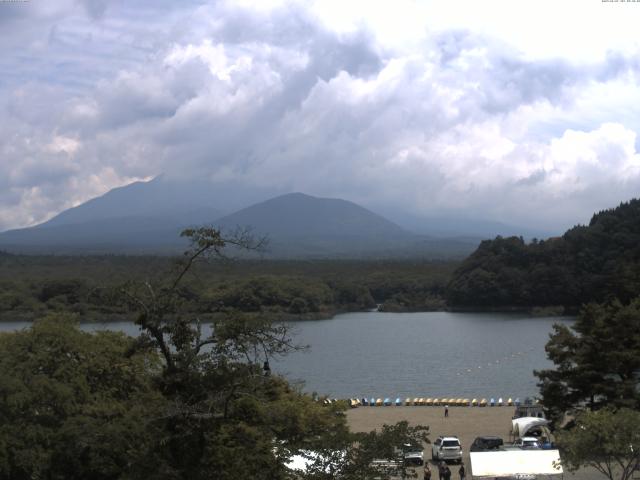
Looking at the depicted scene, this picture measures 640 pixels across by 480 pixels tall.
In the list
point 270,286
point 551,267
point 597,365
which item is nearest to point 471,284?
point 551,267

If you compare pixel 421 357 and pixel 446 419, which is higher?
pixel 446 419

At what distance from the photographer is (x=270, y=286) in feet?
270

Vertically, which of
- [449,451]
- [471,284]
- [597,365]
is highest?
[471,284]

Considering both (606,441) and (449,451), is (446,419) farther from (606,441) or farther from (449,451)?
(606,441)

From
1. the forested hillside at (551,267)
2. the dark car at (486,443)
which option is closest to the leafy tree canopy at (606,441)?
the dark car at (486,443)

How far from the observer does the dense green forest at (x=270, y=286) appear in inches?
3039

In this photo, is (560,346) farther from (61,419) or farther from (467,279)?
(467,279)

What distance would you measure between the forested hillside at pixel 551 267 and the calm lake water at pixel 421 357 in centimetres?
577

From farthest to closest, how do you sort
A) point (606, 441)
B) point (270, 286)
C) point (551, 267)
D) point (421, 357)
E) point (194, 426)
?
1. point (551, 267)
2. point (270, 286)
3. point (421, 357)
4. point (606, 441)
5. point (194, 426)

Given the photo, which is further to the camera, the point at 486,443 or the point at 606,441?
the point at 486,443

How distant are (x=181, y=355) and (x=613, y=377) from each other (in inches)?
620

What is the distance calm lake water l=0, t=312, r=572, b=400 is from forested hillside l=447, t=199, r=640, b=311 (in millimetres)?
5771

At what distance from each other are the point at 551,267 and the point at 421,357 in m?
35.9

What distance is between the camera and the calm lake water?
4006 cm
